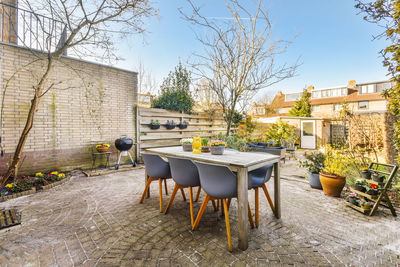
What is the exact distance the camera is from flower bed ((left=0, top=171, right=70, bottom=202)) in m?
3.34

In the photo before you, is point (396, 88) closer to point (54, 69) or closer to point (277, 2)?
point (277, 2)

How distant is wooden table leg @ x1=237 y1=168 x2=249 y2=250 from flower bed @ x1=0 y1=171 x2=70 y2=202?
13.4 feet

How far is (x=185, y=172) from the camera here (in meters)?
2.45

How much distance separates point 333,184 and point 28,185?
609cm

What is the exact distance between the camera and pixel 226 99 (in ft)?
21.8

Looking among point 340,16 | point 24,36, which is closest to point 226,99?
point 340,16

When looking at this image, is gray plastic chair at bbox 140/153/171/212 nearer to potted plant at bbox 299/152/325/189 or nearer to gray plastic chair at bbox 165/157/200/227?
gray plastic chair at bbox 165/157/200/227

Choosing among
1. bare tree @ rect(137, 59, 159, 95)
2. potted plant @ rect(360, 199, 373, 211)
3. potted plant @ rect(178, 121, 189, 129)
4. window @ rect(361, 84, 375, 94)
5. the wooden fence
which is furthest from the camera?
window @ rect(361, 84, 375, 94)

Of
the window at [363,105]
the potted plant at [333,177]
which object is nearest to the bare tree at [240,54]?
the potted plant at [333,177]

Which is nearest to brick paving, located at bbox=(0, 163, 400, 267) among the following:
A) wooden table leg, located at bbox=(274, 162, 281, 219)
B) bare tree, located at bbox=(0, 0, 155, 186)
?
wooden table leg, located at bbox=(274, 162, 281, 219)

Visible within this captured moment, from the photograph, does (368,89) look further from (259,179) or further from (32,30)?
(32,30)

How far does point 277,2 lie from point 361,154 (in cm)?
462

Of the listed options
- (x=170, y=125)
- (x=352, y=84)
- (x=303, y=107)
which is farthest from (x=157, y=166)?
(x=352, y=84)

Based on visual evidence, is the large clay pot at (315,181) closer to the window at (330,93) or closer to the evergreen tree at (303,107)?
the evergreen tree at (303,107)
